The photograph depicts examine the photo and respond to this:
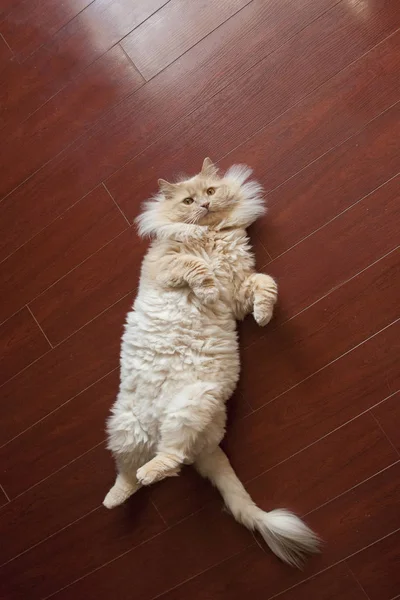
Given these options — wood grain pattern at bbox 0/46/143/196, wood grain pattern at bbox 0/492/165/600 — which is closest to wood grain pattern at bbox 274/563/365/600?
wood grain pattern at bbox 0/492/165/600

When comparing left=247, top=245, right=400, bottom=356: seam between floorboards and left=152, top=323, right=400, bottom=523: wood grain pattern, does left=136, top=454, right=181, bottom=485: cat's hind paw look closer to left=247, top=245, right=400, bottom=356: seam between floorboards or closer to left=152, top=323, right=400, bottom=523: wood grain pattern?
left=152, top=323, right=400, bottom=523: wood grain pattern

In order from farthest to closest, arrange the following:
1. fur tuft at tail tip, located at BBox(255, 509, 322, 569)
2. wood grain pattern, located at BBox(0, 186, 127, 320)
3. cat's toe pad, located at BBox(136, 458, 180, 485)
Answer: wood grain pattern, located at BBox(0, 186, 127, 320) < fur tuft at tail tip, located at BBox(255, 509, 322, 569) < cat's toe pad, located at BBox(136, 458, 180, 485)

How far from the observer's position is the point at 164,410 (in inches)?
62.5

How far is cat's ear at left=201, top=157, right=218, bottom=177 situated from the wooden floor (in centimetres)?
15

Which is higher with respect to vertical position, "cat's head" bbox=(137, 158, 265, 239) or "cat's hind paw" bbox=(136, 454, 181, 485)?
"cat's head" bbox=(137, 158, 265, 239)

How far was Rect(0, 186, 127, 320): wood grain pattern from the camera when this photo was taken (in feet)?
6.54

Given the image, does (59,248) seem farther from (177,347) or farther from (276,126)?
(276,126)

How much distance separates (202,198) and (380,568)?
1400 millimetres

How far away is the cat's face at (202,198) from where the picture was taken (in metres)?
1.71

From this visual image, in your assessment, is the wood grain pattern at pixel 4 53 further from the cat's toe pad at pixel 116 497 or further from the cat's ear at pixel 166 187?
the cat's toe pad at pixel 116 497

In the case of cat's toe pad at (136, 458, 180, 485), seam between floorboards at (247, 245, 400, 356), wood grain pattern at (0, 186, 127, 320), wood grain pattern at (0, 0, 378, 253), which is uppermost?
wood grain pattern at (0, 0, 378, 253)

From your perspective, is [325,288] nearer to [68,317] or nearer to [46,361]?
[68,317]

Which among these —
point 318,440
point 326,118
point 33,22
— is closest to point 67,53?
point 33,22

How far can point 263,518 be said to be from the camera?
165cm
